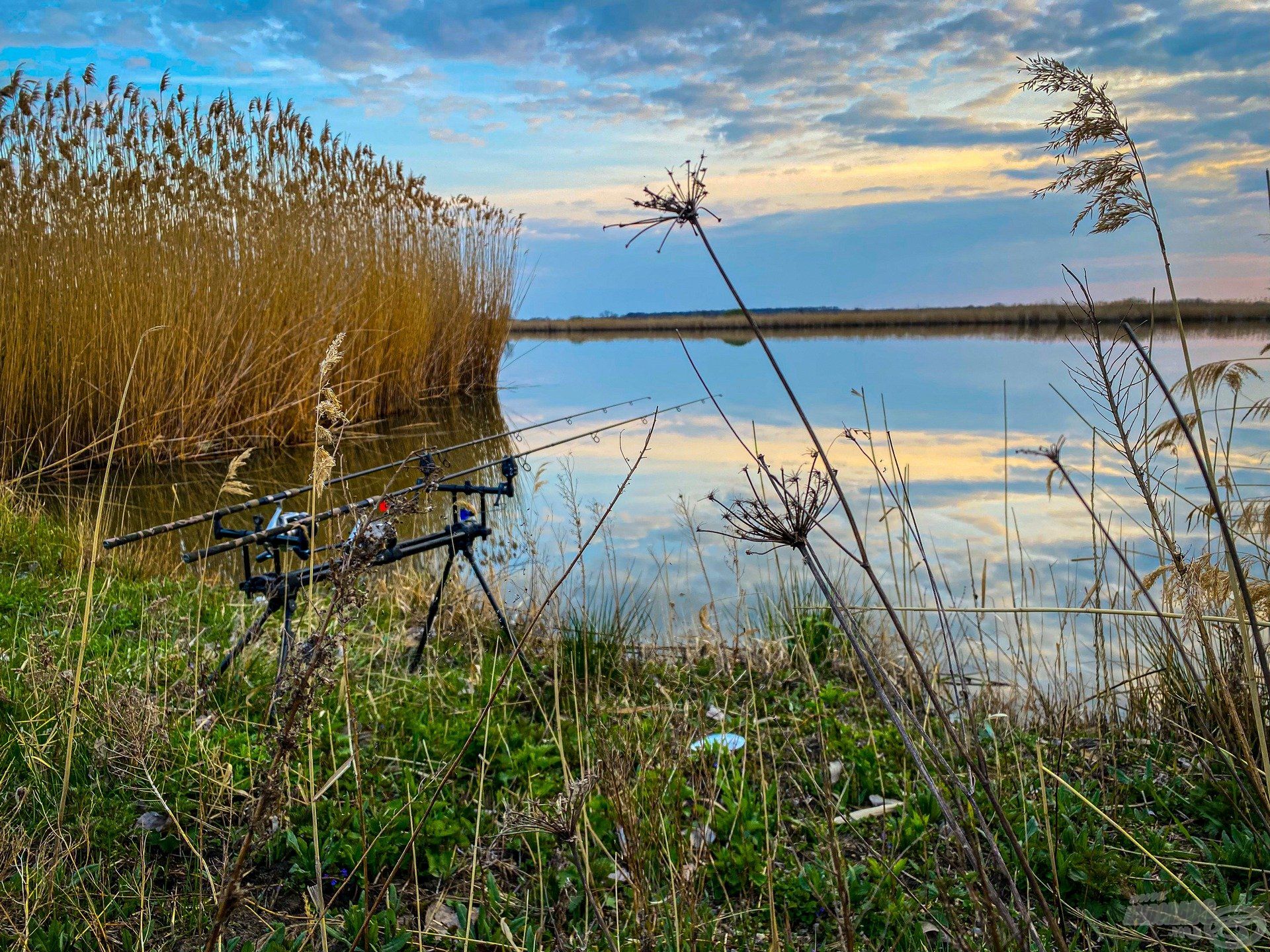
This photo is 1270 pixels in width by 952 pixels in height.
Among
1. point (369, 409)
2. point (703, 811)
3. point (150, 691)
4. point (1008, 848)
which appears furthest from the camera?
point (369, 409)

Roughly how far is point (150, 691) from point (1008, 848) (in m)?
2.64

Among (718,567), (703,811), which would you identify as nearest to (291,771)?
(703,811)

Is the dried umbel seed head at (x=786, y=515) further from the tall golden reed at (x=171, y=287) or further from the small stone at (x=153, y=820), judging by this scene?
the tall golden reed at (x=171, y=287)

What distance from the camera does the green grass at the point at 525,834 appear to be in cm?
188

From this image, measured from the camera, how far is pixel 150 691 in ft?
9.78

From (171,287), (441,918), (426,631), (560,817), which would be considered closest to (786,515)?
(560,817)

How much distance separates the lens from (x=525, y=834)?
2.31 m

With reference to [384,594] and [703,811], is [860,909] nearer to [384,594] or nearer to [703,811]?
[703,811]

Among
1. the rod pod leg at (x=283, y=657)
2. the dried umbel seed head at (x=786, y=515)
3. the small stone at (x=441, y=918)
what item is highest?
the dried umbel seed head at (x=786, y=515)

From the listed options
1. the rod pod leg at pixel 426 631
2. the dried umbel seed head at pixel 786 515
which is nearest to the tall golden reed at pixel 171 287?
the rod pod leg at pixel 426 631

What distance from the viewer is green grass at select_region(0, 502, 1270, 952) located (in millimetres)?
1878

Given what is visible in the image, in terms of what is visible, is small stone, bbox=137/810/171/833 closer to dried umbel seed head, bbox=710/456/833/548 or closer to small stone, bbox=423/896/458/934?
small stone, bbox=423/896/458/934

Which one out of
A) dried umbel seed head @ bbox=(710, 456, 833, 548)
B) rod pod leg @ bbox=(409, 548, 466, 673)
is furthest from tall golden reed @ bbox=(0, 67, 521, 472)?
dried umbel seed head @ bbox=(710, 456, 833, 548)

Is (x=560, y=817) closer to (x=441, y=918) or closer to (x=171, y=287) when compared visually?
(x=441, y=918)
